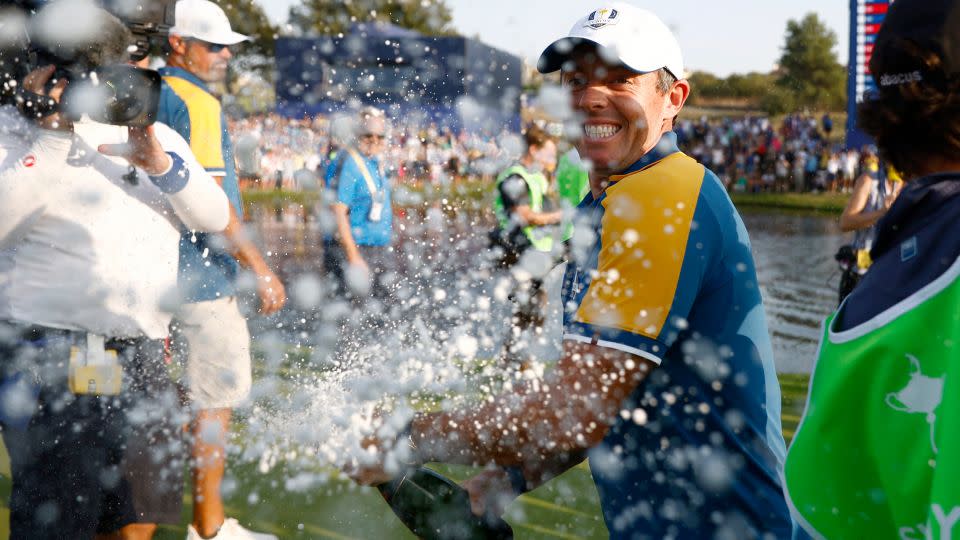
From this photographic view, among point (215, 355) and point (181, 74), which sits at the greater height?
point (181, 74)

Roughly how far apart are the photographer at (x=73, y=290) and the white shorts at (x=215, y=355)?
1.94 ft

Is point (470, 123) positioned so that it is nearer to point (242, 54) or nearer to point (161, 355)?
point (242, 54)

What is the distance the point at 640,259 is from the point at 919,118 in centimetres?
54

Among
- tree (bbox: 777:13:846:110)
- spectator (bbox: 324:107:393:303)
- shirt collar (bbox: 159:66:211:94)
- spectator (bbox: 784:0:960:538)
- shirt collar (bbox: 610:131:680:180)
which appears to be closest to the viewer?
spectator (bbox: 784:0:960:538)

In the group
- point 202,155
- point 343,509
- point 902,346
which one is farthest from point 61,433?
point 902,346

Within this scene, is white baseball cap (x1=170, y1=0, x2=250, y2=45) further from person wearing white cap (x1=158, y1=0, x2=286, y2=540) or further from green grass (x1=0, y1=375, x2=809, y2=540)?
green grass (x1=0, y1=375, x2=809, y2=540)

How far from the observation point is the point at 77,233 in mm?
2814

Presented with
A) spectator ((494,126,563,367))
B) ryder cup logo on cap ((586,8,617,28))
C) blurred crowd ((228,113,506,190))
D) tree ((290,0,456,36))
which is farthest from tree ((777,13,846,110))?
ryder cup logo on cap ((586,8,617,28))

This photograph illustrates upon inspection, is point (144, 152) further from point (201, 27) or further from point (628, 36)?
point (628, 36)

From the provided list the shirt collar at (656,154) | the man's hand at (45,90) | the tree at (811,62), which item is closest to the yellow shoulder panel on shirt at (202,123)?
the man's hand at (45,90)

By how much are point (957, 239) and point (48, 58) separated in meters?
2.41

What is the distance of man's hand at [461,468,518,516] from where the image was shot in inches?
80.2

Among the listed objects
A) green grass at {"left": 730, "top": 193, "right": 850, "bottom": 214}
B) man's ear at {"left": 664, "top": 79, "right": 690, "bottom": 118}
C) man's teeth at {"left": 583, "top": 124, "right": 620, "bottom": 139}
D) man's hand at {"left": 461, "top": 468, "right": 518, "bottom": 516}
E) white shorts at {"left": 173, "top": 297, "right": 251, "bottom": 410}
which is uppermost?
man's ear at {"left": 664, "top": 79, "right": 690, "bottom": 118}

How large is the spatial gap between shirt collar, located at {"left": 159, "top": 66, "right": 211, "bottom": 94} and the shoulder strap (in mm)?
1820
